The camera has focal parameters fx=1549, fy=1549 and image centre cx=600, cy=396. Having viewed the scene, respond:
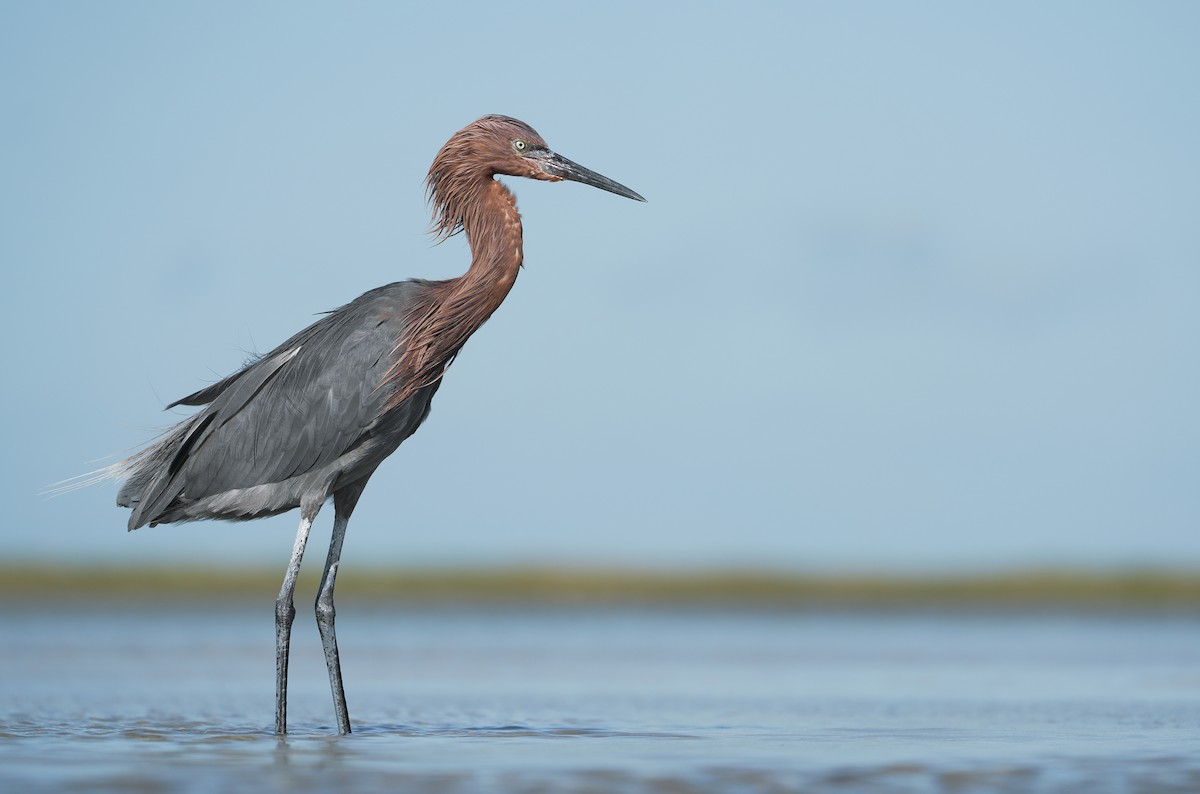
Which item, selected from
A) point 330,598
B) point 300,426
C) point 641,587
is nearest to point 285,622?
point 330,598

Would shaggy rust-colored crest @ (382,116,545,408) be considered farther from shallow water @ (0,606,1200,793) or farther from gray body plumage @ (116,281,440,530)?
shallow water @ (0,606,1200,793)

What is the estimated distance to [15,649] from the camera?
16.5 metres

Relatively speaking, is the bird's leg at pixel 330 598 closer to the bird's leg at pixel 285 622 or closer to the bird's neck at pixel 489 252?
the bird's leg at pixel 285 622

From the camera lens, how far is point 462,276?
966 cm

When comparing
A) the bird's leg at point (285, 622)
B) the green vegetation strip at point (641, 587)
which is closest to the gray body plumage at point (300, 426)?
the bird's leg at point (285, 622)

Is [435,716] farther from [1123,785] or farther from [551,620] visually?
[551,620]

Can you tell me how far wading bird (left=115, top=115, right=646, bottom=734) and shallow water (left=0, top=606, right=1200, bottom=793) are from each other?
1.36 meters

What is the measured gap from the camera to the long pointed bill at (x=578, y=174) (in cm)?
996

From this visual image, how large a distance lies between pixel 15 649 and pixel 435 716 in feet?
27.0

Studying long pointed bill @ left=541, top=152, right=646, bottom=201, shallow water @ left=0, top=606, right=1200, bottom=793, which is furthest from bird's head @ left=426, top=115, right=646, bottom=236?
shallow water @ left=0, top=606, right=1200, bottom=793

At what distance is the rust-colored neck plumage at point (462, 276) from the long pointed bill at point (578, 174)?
391mm

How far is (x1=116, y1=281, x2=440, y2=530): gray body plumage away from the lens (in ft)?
30.9

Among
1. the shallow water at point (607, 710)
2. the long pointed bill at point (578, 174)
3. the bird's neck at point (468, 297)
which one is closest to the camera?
the shallow water at point (607, 710)

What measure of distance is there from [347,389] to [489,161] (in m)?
1.72
